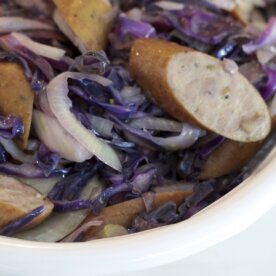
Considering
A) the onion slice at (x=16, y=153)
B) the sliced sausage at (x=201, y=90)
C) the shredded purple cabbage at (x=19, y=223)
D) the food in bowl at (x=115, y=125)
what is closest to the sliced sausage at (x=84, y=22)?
the food in bowl at (x=115, y=125)

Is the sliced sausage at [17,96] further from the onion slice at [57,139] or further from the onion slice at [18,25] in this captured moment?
the onion slice at [18,25]

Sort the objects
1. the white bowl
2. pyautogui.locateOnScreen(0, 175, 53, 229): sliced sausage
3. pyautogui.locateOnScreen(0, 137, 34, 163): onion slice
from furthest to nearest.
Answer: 1. pyautogui.locateOnScreen(0, 137, 34, 163): onion slice
2. pyautogui.locateOnScreen(0, 175, 53, 229): sliced sausage
3. the white bowl


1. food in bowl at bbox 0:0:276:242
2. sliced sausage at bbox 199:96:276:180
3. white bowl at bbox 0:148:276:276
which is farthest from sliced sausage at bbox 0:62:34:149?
sliced sausage at bbox 199:96:276:180

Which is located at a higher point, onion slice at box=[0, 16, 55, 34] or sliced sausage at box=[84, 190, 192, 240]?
onion slice at box=[0, 16, 55, 34]

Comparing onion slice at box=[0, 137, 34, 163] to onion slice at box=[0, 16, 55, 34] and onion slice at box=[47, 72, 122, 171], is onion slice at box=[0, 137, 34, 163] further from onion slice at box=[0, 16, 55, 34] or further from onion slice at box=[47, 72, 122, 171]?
onion slice at box=[0, 16, 55, 34]

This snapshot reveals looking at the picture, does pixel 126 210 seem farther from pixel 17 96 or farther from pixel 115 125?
pixel 17 96

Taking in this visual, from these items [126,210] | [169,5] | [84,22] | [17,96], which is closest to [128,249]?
[126,210]
